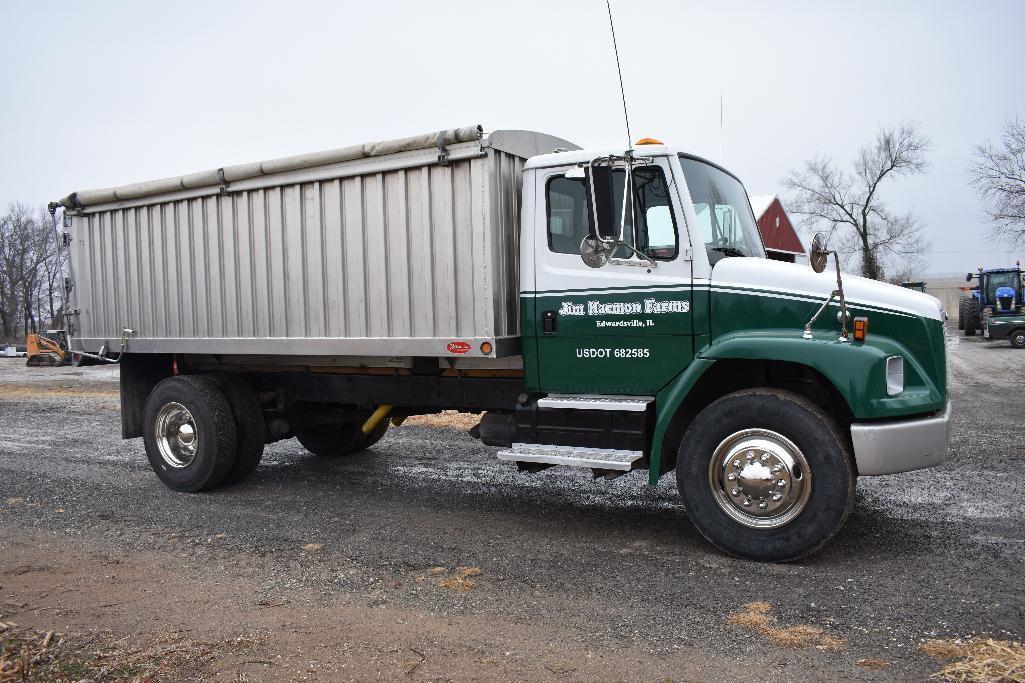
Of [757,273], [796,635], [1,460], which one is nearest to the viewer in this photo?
[796,635]

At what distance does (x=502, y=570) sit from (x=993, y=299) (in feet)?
94.6

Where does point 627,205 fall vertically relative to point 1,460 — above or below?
above

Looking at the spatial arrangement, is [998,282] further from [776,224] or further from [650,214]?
[650,214]

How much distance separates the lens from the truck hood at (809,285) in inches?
196

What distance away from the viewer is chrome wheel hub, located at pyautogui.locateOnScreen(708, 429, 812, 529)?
15.8 ft

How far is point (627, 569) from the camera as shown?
16.0 feet

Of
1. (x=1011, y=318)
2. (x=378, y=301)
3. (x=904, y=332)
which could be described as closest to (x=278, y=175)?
(x=378, y=301)

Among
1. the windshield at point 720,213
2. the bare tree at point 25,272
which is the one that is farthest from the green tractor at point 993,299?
the bare tree at point 25,272

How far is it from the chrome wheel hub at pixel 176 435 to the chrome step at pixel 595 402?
360 cm

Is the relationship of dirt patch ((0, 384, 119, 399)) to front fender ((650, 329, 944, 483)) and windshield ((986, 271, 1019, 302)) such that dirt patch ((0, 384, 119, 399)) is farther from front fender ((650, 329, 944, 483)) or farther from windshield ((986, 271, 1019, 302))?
windshield ((986, 271, 1019, 302))

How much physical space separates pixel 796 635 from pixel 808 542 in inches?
41.5

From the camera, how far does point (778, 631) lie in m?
3.86

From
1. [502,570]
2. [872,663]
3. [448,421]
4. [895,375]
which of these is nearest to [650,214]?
[895,375]

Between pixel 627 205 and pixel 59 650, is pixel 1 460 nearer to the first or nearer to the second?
pixel 59 650
